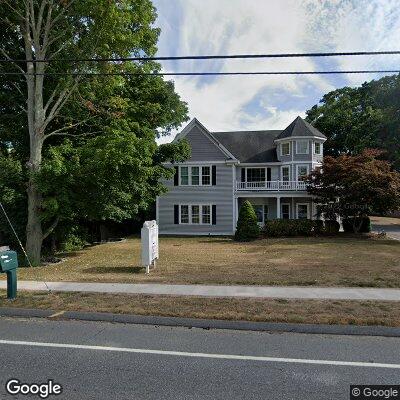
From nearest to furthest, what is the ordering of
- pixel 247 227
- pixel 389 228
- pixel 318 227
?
pixel 247 227
pixel 318 227
pixel 389 228

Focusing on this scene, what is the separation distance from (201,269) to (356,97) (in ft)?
166

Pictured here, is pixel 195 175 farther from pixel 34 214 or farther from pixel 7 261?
pixel 7 261

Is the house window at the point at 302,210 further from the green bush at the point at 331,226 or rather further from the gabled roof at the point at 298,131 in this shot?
the gabled roof at the point at 298,131

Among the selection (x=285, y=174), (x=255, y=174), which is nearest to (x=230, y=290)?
(x=255, y=174)

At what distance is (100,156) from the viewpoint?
12914mm

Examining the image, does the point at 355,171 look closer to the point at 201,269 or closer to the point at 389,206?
the point at 389,206

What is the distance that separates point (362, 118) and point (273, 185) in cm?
2548

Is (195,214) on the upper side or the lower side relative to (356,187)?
lower

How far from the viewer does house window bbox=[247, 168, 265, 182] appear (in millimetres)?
31109

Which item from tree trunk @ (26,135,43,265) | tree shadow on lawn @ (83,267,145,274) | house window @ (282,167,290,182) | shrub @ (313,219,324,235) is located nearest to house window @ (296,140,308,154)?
house window @ (282,167,290,182)

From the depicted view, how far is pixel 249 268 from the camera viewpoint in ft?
40.7

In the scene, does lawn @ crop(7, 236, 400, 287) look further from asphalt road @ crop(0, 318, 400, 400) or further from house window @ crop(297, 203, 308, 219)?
house window @ crop(297, 203, 308, 219)

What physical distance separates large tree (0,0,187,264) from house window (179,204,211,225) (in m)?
12.3

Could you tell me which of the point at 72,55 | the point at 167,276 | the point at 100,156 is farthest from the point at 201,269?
the point at 72,55
